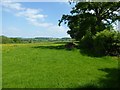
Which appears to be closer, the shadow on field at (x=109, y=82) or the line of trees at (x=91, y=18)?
the shadow on field at (x=109, y=82)

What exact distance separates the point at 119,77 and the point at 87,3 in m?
27.8

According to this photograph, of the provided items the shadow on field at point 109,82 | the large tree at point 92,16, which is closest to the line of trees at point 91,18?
the large tree at point 92,16

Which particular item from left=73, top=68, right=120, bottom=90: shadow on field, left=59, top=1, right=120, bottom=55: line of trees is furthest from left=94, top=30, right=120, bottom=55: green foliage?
left=73, top=68, right=120, bottom=90: shadow on field

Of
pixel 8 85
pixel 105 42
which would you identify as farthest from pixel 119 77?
pixel 105 42

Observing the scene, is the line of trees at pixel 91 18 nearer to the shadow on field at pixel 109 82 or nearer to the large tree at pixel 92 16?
the large tree at pixel 92 16

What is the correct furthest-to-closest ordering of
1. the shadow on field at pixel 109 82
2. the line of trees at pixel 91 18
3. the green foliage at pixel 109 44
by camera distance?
the line of trees at pixel 91 18 → the green foliage at pixel 109 44 → the shadow on field at pixel 109 82

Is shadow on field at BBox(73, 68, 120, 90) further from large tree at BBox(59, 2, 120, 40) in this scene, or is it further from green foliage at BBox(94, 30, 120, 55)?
large tree at BBox(59, 2, 120, 40)

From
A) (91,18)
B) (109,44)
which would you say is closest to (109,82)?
(109,44)

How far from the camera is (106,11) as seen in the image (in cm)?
4234

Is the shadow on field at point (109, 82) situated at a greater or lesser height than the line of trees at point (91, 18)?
lesser

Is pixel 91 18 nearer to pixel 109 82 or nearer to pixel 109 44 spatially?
pixel 109 44

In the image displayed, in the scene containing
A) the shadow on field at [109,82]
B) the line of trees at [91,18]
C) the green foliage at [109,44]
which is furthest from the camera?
the line of trees at [91,18]

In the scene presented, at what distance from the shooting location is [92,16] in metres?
40.5

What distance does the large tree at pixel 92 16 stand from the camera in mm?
39906
